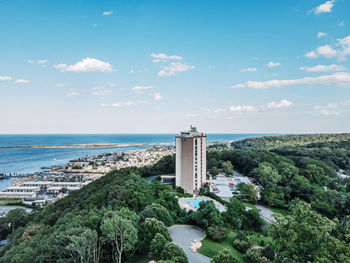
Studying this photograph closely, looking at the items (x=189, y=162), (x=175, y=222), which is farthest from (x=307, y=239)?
(x=189, y=162)

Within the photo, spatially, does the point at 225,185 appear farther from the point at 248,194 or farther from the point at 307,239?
the point at 307,239

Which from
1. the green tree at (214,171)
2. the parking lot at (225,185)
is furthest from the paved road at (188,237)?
the green tree at (214,171)

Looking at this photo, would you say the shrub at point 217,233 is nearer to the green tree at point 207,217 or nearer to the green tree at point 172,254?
the green tree at point 207,217

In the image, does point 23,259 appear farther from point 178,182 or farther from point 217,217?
point 178,182

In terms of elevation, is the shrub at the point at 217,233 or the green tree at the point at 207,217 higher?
the green tree at the point at 207,217

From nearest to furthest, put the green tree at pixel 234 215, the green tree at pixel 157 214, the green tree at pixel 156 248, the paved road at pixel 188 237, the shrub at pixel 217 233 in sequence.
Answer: the green tree at pixel 156 248 → the paved road at pixel 188 237 → the shrub at pixel 217 233 → the green tree at pixel 157 214 → the green tree at pixel 234 215

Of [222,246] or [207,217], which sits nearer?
[222,246]
